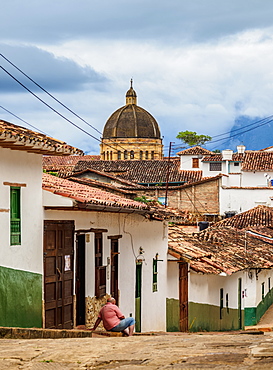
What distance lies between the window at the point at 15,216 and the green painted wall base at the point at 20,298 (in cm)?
52

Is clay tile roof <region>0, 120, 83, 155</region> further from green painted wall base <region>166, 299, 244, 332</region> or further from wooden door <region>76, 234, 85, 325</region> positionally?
green painted wall base <region>166, 299, 244, 332</region>

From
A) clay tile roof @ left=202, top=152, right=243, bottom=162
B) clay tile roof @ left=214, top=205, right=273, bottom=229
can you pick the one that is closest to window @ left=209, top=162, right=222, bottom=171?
clay tile roof @ left=202, top=152, right=243, bottom=162

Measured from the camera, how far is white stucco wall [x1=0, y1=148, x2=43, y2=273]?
11.2 metres

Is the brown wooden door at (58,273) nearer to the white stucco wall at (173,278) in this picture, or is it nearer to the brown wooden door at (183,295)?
the white stucco wall at (173,278)

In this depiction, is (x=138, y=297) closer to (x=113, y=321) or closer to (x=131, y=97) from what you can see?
(x=113, y=321)

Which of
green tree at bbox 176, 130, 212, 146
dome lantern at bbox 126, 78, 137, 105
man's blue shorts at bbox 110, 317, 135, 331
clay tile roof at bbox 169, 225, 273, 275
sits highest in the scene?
dome lantern at bbox 126, 78, 137, 105

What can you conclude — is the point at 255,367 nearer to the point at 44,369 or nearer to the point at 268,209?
A: the point at 44,369

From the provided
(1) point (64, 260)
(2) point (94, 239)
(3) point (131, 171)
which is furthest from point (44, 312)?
(3) point (131, 171)

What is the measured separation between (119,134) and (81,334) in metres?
71.8

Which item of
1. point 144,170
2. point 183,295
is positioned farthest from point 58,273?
point 144,170

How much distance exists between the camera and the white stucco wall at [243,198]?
176ft

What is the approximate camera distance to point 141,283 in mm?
17375

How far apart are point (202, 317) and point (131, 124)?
63.3 meters

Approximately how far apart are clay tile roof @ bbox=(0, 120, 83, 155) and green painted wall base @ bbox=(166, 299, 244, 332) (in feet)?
25.1
